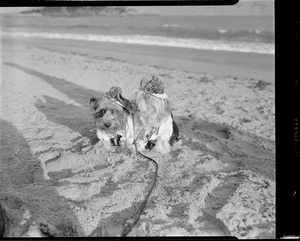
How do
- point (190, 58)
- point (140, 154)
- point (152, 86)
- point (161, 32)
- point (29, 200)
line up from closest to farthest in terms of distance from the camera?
point (29, 200) < point (152, 86) < point (140, 154) < point (190, 58) < point (161, 32)

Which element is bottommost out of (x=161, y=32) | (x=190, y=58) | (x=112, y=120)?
(x=190, y=58)

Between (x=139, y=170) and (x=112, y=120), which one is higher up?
(x=112, y=120)

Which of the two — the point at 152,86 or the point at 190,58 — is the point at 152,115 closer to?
the point at 152,86

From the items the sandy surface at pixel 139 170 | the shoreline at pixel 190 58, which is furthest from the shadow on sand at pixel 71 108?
the shoreline at pixel 190 58

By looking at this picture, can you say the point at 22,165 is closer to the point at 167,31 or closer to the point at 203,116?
the point at 203,116

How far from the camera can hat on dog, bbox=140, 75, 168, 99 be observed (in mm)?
2887

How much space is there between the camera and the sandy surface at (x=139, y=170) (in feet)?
7.68

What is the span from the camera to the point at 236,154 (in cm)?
332

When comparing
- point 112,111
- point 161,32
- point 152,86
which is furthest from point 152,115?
point 161,32

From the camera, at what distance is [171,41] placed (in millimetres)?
8492

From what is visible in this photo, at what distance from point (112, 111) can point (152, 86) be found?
1.41 feet

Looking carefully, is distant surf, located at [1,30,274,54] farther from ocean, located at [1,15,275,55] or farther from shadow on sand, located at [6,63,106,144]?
shadow on sand, located at [6,63,106,144]

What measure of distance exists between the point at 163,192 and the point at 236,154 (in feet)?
3.40
